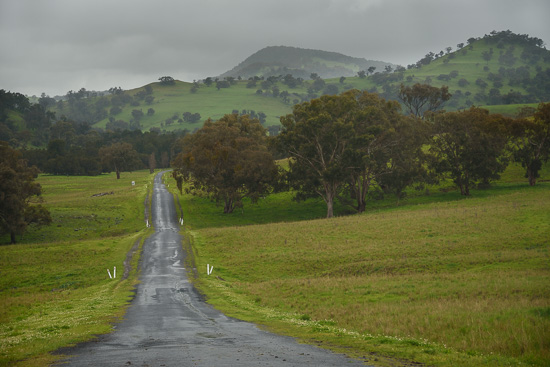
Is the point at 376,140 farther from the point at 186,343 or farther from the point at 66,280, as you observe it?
the point at 186,343


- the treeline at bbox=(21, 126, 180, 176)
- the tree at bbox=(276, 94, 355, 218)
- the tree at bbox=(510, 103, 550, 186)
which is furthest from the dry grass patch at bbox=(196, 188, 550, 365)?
the treeline at bbox=(21, 126, 180, 176)

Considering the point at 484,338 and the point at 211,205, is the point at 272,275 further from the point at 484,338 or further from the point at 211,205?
the point at 211,205

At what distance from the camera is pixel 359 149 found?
64750 mm

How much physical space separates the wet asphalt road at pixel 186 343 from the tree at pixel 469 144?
56.2 metres

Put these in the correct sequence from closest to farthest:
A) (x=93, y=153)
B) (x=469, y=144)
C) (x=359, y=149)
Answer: (x=359, y=149)
(x=469, y=144)
(x=93, y=153)

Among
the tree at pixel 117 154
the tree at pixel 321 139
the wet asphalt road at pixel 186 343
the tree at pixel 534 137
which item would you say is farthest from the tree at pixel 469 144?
the tree at pixel 117 154

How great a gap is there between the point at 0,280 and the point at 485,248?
38.5 meters

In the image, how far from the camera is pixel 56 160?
145 meters

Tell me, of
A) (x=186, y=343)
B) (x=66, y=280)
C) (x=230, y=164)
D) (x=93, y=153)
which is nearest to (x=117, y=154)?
(x=93, y=153)

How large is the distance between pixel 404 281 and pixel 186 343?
15.6 meters

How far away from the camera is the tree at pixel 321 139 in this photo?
207 ft

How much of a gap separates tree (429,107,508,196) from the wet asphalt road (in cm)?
5619

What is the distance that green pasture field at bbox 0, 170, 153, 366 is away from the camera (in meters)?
16.0

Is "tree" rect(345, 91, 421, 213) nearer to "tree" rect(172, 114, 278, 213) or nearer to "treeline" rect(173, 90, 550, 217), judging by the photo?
"treeline" rect(173, 90, 550, 217)
